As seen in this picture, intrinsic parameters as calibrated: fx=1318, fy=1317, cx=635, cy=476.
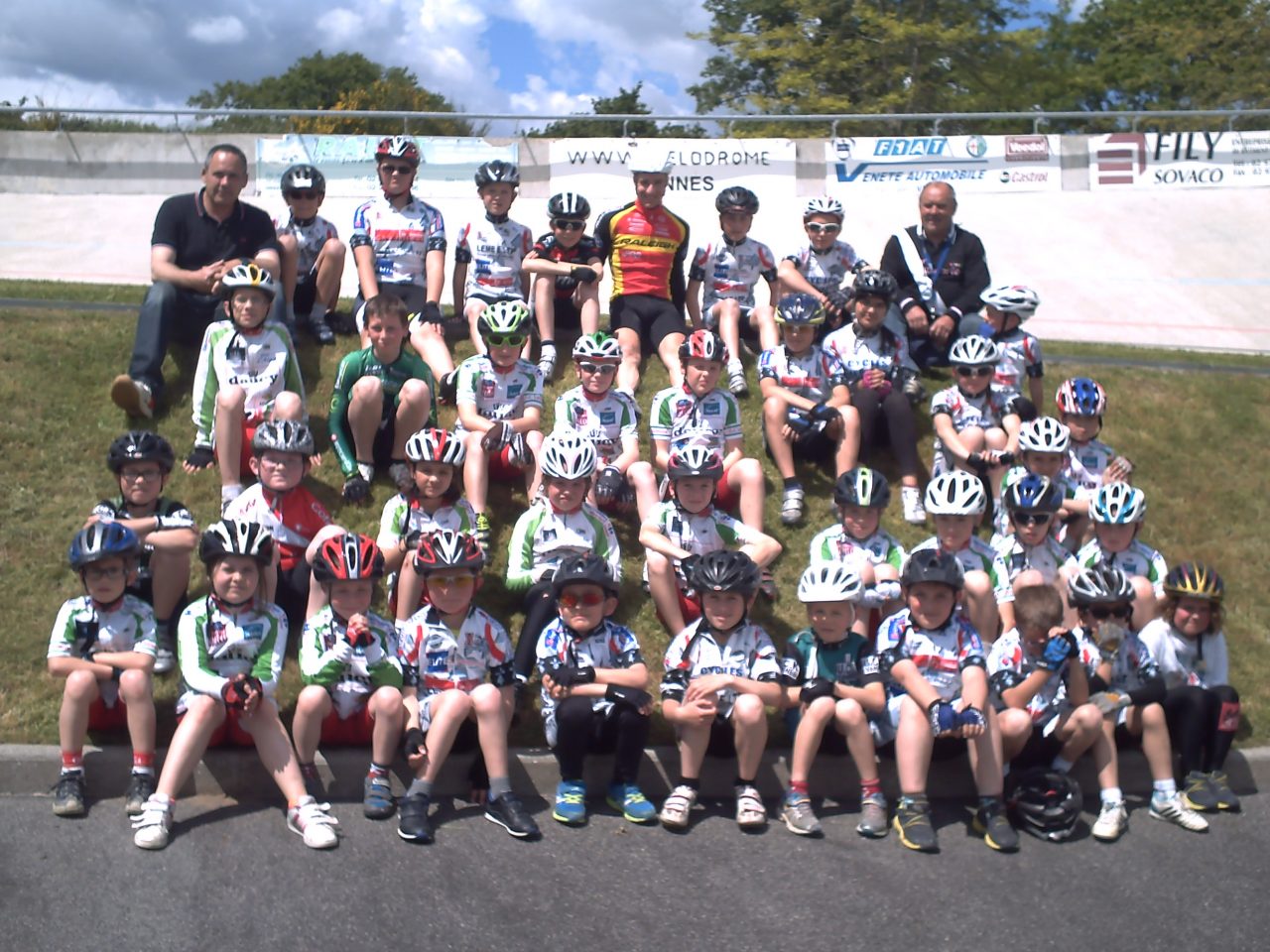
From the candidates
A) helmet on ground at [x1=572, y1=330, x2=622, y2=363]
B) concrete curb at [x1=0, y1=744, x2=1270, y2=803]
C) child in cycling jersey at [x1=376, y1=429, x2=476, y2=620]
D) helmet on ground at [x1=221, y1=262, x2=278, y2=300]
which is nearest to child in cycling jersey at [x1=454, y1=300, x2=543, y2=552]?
helmet on ground at [x1=572, y1=330, x2=622, y2=363]

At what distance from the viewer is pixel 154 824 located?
575 cm

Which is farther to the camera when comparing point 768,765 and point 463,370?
point 463,370

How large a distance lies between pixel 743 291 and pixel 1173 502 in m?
3.65

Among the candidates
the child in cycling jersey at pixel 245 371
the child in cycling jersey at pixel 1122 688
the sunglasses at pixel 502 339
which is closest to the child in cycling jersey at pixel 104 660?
the child in cycling jersey at pixel 245 371

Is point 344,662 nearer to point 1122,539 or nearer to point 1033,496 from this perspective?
point 1033,496

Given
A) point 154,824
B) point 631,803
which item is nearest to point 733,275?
point 631,803

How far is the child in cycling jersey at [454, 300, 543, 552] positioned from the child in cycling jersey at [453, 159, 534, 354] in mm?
1652

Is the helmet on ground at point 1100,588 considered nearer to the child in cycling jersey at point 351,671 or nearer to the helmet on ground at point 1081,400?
the helmet on ground at point 1081,400

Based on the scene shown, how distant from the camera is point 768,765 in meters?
6.76

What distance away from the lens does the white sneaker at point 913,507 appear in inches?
357

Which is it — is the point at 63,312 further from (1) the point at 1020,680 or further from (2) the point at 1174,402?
(2) the point at 1174,402

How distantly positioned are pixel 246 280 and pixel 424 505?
2.16 metres

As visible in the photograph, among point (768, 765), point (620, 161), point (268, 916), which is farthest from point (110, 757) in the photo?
point (620, 161)

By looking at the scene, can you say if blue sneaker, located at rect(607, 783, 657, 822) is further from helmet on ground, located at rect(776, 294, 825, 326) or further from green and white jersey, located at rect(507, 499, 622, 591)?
helmet on ground, located at rect(776, 294, 825, 326)
